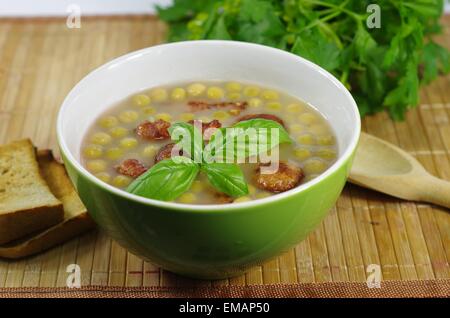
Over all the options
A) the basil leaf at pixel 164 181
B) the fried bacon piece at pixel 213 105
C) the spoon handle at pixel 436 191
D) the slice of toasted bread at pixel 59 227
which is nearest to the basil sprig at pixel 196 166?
the basil leaf at pixel 164 181

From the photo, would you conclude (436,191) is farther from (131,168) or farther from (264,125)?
(131,168)

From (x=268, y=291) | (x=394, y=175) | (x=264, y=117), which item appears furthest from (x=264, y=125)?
(x=394, y=175)

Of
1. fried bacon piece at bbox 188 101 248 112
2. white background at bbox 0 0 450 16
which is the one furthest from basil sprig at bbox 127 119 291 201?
white background at bbox 0 0 450 16

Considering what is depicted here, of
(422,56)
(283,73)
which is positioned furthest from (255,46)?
(422,56)

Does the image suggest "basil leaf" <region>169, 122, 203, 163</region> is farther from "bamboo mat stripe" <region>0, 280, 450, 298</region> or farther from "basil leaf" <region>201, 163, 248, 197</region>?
"bamboo mat stripe" <region>0, 280, 450, 298</region>

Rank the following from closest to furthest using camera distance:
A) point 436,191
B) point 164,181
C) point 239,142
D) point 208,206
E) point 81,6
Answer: point 208,206 < point 164,181 < point 239,142 < point 436,191 < point 81,6

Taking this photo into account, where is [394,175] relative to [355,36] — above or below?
below

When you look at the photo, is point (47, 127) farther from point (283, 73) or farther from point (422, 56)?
point (422, 56)
